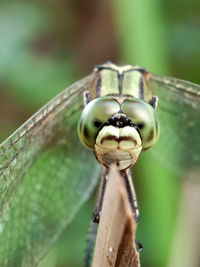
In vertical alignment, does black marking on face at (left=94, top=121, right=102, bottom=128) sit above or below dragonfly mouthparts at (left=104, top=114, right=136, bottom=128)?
above

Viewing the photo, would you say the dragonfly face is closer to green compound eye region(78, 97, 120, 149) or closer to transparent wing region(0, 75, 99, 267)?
green compound eye region(78, 97, 120, 149)

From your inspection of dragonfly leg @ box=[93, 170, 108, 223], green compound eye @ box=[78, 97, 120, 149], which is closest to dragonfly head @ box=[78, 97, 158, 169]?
green compound eye @ box=[78, 97, 120, 149]

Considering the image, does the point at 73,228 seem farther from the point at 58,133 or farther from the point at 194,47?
the point at 194,47

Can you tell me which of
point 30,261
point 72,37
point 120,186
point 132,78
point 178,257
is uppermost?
point 72,37

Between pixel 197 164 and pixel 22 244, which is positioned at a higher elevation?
pixel 197 164

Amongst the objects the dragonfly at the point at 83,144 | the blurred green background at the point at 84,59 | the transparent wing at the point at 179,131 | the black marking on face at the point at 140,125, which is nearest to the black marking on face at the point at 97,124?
the dragonfly at the point at 83,144

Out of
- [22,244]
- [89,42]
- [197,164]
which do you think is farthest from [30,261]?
[89,42]
